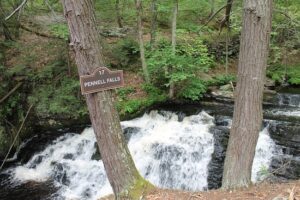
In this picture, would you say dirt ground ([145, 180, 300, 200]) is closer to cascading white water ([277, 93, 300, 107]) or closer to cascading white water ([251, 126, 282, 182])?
cascading white water ([251, 126, 282, 182])

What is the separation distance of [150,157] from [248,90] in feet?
14.4

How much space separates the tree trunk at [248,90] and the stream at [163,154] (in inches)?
106

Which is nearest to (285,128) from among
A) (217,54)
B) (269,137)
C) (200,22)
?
(269,137)

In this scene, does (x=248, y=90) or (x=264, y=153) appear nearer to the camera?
(x=248, y=90)

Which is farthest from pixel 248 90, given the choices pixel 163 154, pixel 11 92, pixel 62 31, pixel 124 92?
pixel 11 92

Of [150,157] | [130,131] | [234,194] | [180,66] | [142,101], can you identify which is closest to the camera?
[234,194]

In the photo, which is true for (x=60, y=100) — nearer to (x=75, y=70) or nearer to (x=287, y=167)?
(x=75, y=70)

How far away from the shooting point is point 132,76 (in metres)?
11.7

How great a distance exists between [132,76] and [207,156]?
15.6 feet

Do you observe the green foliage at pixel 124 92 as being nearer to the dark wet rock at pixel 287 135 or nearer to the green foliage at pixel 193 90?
the green foliage at pixel 193 90

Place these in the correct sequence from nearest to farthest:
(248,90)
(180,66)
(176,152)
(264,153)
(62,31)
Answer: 1. (248,90)
2. (264,153)
3. (176,152)
4. (62,31)
5. (180,66)

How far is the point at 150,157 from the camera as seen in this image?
8.19 meters

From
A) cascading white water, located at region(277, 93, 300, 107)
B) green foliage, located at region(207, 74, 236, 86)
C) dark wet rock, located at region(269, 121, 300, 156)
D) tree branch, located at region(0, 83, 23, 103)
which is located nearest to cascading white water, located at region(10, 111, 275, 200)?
dark wet rock, located at region(269, 121, 300, 156)

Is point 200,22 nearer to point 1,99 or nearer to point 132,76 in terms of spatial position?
point 132,76
